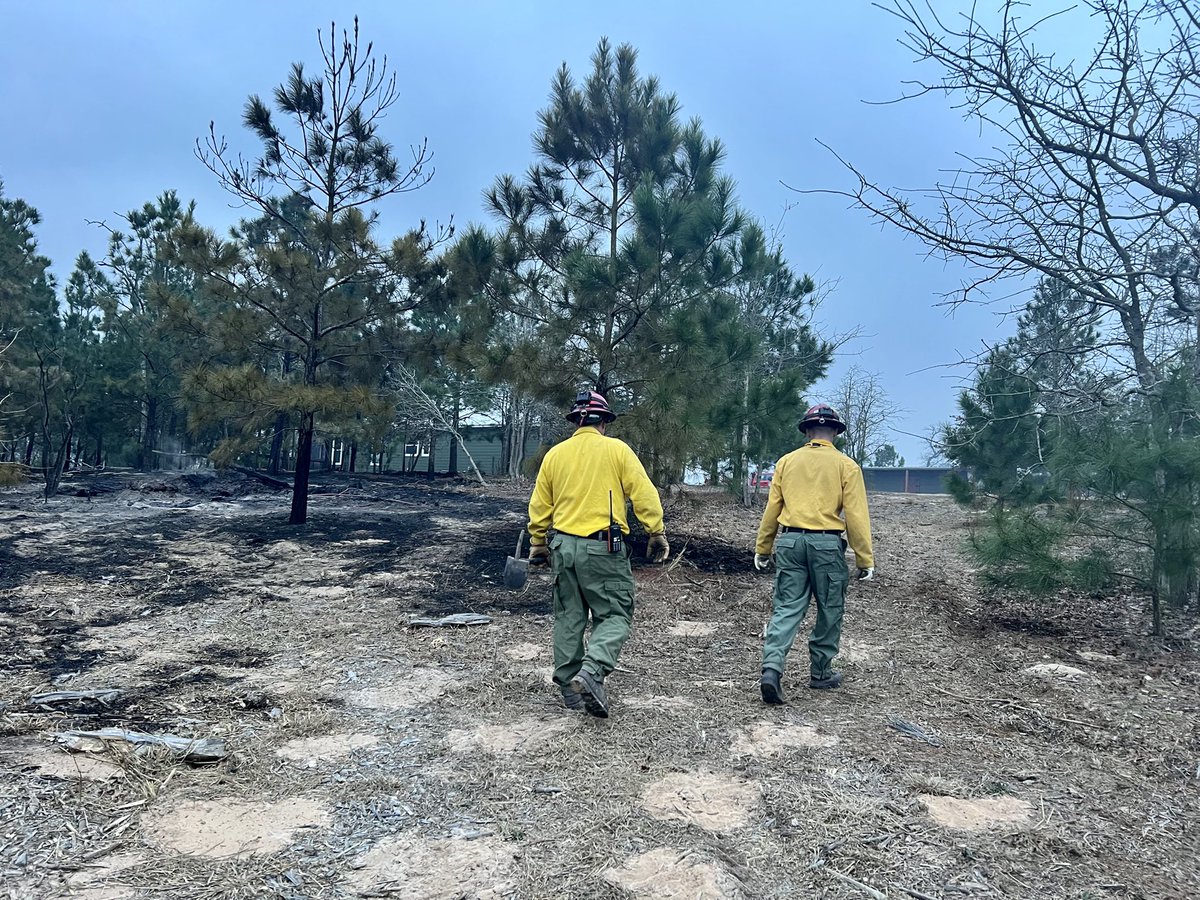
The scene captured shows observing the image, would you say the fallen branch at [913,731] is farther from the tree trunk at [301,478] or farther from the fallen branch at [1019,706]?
the tree trunk at [301,478]

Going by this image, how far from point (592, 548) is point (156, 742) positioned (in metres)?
2.36

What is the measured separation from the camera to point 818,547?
16.3 ft

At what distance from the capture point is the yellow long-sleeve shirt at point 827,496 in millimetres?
4977

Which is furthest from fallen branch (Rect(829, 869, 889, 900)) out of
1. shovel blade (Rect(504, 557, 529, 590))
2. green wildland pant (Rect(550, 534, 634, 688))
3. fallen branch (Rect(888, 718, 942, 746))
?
shovel blade (Rect(504, 557, 529, 590))

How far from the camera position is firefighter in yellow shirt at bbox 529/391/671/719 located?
15.2ft

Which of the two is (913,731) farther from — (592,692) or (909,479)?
(909,479)

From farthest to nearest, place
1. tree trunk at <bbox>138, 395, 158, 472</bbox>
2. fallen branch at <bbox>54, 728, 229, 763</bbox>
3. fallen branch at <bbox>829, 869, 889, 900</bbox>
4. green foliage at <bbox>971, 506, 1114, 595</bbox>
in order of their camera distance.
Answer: tree trunk at <bbox>138, 395, 158, 472</bbox>
green foliage at <bbox>971, 506, 1114, 595</bbox>
fallen branch at <bbox>54, 728, 229, 763</bbox>
fallen branch at <bbox>829, 869, 889, 900</bbox>

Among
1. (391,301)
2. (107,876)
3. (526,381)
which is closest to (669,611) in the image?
(526,381)

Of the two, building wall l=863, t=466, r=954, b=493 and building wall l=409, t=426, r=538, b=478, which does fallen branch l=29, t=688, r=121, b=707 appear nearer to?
building wall l=409, t=426, r=538, b=478

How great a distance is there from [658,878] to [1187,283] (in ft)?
19.8

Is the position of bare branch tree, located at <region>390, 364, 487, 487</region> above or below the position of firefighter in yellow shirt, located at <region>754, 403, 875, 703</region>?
above

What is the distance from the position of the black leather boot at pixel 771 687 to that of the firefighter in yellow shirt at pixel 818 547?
134mm

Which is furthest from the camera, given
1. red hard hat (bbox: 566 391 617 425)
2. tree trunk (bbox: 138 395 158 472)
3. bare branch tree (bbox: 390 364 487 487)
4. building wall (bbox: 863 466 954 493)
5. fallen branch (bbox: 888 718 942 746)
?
building wall (bbox: 863 466 954 493)

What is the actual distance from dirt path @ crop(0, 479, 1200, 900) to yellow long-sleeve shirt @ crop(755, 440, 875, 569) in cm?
101
